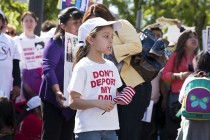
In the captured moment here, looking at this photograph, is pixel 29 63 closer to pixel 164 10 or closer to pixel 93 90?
pixel 93 90

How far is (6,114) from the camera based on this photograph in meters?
6.14

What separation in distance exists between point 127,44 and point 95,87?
1300 mm

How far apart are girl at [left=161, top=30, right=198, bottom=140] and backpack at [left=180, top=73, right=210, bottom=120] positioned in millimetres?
1406

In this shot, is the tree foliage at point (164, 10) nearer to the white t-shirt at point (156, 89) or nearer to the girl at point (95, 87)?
the white t-shirt at point (156, 89)

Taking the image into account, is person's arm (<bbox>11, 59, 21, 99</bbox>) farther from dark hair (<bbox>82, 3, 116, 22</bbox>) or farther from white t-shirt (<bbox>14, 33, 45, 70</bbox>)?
dark hair (<bbox>82, 3, 116, 22</bbox>)

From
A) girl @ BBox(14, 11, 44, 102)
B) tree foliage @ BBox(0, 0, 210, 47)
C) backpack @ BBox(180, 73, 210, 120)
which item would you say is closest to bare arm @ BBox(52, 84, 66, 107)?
backpack @ BBox(180, 73, 210, 120)

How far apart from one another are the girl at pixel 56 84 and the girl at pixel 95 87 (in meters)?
1.20

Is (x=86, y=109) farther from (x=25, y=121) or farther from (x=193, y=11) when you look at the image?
(x=193, y=11)

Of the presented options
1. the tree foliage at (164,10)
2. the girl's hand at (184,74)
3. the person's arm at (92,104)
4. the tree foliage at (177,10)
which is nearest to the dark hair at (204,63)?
the girl's hand at (184,74)

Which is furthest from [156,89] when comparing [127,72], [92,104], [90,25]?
[92,104]

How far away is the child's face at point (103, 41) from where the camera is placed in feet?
17.8

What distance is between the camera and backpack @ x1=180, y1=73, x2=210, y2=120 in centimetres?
755

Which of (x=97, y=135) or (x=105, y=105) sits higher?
(x=105, y=105)

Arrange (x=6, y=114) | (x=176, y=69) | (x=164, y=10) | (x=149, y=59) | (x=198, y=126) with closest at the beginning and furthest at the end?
(x=6, y=114) → (x=149, y=59) → (x=198, y=126) → (x=176, y=69) → (x=164, y=10)
